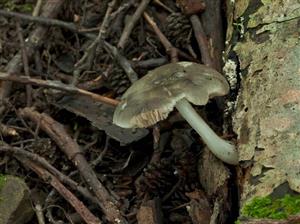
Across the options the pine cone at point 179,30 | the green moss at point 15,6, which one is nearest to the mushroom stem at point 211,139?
the pine cone at point 179,30

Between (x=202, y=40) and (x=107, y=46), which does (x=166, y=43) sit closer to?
(x=202, y=40)

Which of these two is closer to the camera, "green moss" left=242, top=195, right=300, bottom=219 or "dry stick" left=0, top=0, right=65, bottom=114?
"green moss" left=242, top=195, right=300, bottom=219

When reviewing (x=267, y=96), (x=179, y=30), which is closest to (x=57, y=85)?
(x=179, y=30)

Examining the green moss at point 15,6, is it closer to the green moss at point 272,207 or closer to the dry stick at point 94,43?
the dry stick at point 94,43

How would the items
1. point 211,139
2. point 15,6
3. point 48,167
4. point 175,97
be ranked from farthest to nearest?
point 15,6, point 48,167, point 211,139, point 175,97

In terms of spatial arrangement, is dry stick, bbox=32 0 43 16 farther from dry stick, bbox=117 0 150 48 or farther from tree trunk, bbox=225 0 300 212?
tree trunk, bbox=225 0 300 212

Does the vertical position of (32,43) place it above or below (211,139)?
above

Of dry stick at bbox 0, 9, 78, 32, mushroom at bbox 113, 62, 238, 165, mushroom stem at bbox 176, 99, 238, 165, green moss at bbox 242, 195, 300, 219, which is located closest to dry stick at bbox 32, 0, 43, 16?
dry stick at bbox 0, 9, 78, 32
